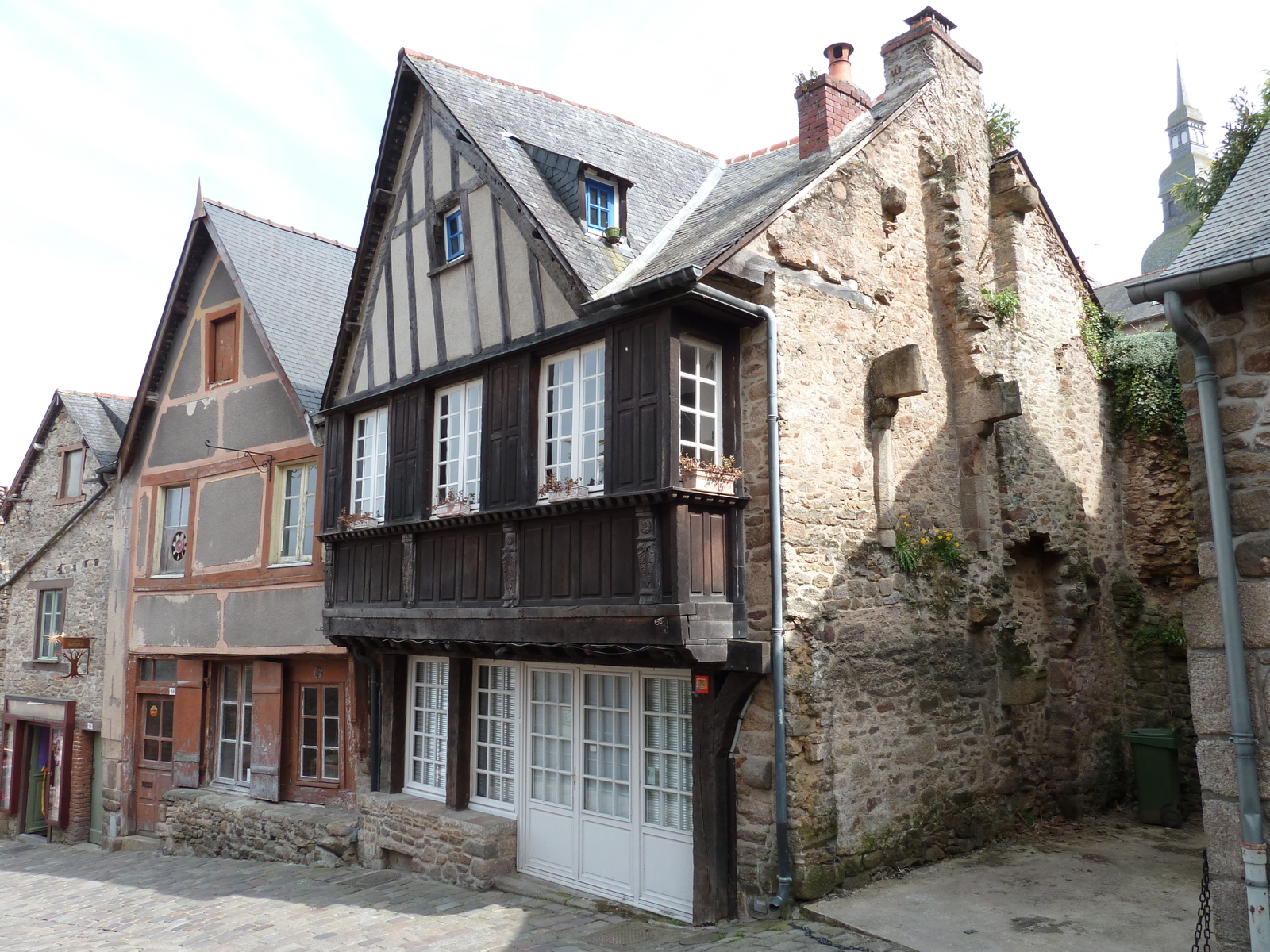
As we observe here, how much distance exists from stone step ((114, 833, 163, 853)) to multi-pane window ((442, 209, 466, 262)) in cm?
849

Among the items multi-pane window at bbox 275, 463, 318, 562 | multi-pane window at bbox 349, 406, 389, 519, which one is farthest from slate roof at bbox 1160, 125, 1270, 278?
multi-pane window at bbox 275, 463, 318, 562

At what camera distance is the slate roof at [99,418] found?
579 inches

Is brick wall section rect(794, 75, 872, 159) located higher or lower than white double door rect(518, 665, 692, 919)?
higher

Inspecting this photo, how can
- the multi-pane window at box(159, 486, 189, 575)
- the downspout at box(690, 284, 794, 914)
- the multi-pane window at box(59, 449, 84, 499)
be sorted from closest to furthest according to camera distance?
the downspout at box(690, 284, 794, 914), the multi-pane window at box(159, 486, 189, 575), the multi-pane window at box(59, 449, 84, 499)

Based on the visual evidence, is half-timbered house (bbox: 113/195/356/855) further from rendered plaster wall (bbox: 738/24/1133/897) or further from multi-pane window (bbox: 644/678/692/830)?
rendered plaster wall (bbox: 738/24/1133/897)

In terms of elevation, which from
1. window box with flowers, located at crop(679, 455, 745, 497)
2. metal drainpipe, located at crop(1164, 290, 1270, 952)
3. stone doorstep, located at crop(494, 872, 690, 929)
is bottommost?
stone doorstep, located at crop(494, 872, 690, 929)

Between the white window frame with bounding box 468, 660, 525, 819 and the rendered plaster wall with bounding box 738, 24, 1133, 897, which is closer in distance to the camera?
the rendered plaster wall with bounding box 738, 24, 1133, 897

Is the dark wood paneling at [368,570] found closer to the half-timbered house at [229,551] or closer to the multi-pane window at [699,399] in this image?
the half-timbered house at [229,551]

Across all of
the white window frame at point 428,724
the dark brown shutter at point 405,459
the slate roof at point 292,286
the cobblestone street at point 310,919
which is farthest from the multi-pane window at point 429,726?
the slate roof at point 292,286

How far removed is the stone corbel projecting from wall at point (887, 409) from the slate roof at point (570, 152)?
227cm

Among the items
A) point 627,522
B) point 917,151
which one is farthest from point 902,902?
point 917,151

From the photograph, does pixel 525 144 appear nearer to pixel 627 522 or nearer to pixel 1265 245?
pixel 627 522

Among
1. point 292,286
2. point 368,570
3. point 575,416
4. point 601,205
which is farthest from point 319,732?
point 601,205

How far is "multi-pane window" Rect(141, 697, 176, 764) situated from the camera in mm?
12555
